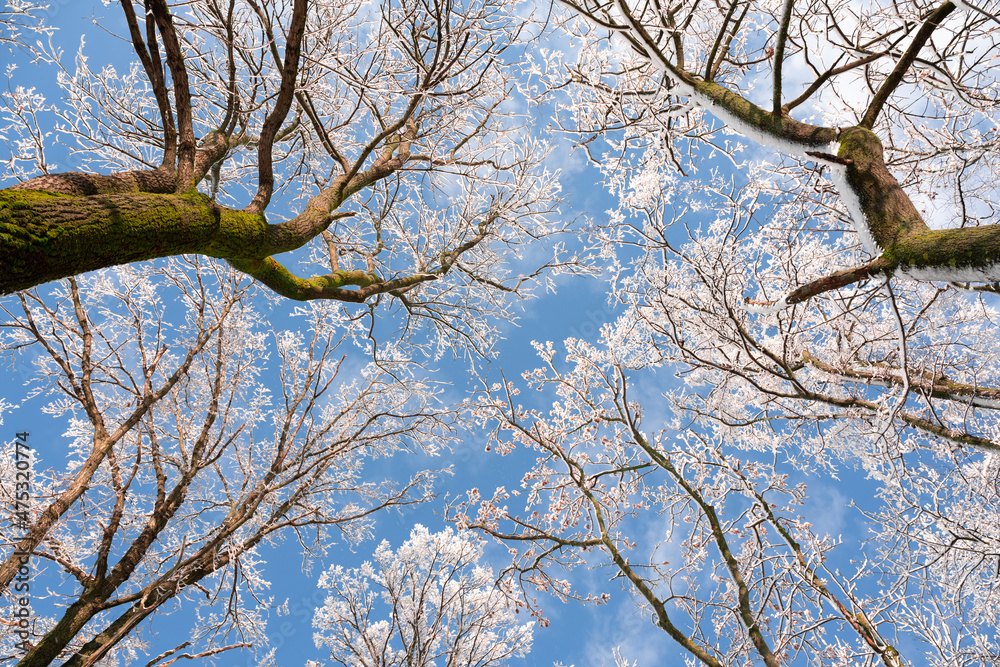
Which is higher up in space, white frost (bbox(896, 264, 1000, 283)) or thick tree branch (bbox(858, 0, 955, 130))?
thick tree branch (bbox(858, 0, 955, 130))

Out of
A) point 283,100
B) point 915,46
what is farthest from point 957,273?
point 283,100

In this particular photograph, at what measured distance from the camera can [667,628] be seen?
4.03 meters

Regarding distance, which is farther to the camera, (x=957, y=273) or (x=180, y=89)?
(x=180, y=89)

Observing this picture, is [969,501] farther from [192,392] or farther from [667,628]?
[192,392]

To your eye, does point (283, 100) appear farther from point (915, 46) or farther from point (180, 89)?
point (915, 46)

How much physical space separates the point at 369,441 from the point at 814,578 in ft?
15.7

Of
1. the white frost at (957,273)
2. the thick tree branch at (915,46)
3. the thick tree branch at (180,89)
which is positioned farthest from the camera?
the thick tree branch at (915,46)

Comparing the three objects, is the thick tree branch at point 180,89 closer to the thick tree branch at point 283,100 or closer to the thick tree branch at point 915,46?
the thick tree branch at point 283,100

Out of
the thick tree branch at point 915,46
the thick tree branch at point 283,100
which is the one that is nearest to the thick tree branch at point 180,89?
the thick tree branch at point 283,100

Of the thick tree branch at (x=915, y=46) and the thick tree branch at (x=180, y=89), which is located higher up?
the thick tree branch at (x=180, y=89)

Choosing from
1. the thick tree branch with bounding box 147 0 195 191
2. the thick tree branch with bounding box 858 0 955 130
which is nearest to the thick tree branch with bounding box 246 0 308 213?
the thick tree branch with bounding box 147 0 195 191

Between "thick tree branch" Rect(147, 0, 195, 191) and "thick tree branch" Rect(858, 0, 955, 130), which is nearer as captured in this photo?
"thick tree branch" Rect(147, 0, 195, 191)

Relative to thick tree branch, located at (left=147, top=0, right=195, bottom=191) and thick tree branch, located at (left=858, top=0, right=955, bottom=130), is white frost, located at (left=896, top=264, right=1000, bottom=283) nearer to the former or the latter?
thick tree branch, located at (left=858, top=0, right=955, bottom=130)

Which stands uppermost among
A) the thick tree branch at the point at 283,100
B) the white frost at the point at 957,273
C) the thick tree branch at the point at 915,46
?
the thick tree branch at the point at 283,100
